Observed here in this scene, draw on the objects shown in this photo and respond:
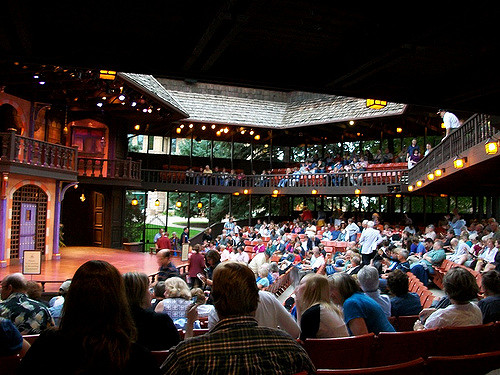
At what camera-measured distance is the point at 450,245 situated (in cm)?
1443

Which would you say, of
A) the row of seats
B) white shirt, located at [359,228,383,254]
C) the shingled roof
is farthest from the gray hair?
the shingled roof

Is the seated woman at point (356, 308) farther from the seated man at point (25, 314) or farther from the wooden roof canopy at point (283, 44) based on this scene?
the seated man at point (25, 314)

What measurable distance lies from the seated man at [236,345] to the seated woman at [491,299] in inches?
127

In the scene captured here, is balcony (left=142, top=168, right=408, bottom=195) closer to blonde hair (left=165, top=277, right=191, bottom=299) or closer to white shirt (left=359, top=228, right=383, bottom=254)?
white shirt (left=359, top=228, right=383, bottom=254)

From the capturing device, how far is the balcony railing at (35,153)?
15.0 meters

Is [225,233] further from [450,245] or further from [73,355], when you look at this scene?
[73,355]

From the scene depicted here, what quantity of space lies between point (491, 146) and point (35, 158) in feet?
46.6

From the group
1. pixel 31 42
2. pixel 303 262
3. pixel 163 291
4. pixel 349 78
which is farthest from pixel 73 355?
pixel 303 262

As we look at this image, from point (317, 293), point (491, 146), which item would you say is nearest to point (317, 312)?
point (317, 293)

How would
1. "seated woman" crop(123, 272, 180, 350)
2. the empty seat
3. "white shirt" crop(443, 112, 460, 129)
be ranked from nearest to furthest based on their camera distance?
"seated woman" crop(123, 272, 180, 350) < the empty seat < "white shirt" crop(443, 112, 460, 129)

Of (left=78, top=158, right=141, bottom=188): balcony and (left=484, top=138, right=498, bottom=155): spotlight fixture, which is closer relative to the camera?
(left=484, top=138, right=498, bottom=155): spotlight fixture

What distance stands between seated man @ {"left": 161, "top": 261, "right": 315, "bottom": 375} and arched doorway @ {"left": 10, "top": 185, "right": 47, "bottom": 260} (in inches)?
652

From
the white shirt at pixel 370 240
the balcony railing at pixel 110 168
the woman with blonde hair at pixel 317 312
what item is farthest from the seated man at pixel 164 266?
the balcony railing at pixel 110 168

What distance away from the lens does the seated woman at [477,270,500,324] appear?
4726mm
